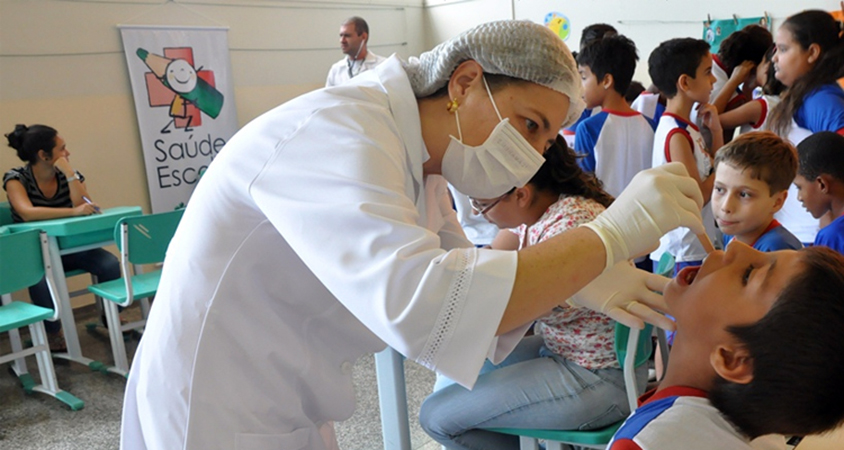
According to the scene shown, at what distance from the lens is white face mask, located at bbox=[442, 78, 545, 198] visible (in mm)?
1086

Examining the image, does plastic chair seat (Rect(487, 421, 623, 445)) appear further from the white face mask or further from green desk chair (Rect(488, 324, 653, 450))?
the white face mask

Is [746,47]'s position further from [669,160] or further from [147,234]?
[147,234]

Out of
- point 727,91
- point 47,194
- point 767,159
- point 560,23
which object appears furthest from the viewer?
point 560,23

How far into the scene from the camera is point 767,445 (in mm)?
1191

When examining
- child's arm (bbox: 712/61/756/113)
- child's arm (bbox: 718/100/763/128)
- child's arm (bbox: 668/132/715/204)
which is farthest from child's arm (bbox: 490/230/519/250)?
child's arm (bbox: 712/61/756/113)

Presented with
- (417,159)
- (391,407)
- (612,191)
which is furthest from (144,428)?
(612,191)

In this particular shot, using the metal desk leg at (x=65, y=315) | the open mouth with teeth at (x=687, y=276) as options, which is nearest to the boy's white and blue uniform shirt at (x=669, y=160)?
the open mouth with teeth at (x=687, y=276)

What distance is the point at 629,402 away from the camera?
1.55 meters

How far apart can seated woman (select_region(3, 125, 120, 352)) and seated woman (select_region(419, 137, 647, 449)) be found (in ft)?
9.83

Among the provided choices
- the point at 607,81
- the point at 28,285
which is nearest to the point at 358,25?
the point at 607,81

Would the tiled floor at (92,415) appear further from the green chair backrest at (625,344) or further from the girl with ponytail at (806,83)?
the girl with ponytail at (806,83)

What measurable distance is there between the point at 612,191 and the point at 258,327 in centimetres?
217

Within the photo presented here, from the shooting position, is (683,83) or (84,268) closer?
(683,83)

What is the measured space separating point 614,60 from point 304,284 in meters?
2.25
